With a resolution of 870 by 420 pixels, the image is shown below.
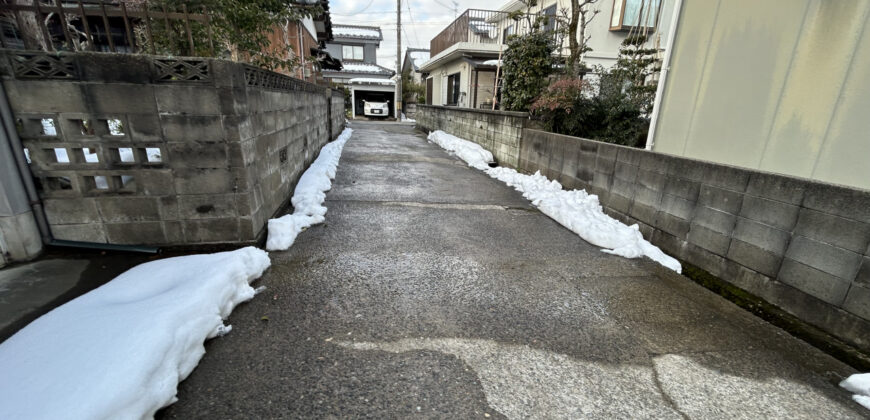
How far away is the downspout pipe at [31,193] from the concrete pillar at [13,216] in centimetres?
3

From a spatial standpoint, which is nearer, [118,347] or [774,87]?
[118,347]

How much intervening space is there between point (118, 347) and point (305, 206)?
9.36 feet

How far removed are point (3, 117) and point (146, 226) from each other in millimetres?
1172

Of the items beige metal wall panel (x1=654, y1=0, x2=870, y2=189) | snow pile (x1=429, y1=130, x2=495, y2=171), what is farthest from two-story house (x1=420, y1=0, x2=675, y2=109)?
beige metal wall panel (x1=654, y1=0, x2=870, y2=189)

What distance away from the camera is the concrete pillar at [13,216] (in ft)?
8.86

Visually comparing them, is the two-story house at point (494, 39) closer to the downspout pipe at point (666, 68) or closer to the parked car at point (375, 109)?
the downspout pipe at point (666, 68)

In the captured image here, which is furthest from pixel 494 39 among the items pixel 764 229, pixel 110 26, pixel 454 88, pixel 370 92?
pixel 370 92

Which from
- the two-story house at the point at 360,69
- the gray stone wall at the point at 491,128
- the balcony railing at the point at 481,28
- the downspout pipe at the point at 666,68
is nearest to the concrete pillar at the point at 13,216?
the downspout pipe at the point at 666,68

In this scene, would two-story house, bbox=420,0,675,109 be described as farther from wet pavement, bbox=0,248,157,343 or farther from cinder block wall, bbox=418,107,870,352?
wet pavement, bbox=0,248,157,343

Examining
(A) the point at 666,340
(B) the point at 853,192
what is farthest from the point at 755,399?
(B) the point at 853,192

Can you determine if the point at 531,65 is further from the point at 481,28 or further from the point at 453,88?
the point at 453,88

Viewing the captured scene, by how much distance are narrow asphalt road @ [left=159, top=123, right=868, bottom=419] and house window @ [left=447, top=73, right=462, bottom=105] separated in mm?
12720

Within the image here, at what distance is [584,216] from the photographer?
4391 millimetres

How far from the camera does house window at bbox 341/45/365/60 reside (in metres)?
33.8
